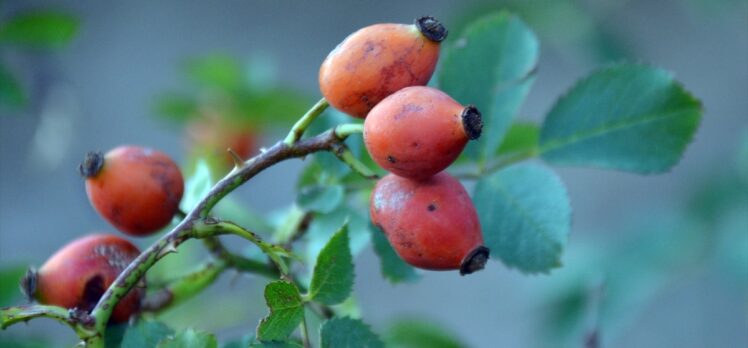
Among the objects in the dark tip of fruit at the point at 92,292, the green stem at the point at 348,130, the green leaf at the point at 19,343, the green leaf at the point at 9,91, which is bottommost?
the green leaf at the point at 19,343

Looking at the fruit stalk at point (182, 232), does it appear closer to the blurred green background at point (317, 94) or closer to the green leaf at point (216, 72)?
the green leaf at point (216, 72)

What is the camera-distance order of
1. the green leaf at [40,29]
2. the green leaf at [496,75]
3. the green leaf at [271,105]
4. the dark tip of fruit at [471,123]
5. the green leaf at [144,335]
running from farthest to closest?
the green leaf at [271,105]
the green leaf at [40,29]
the green leaf at [496,75]
the green leaf at [144,335]
the dark tip of fruit at [471,123]

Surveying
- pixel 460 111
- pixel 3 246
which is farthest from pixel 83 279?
pixel 3 246

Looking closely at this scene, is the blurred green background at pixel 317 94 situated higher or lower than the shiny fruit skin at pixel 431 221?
higher

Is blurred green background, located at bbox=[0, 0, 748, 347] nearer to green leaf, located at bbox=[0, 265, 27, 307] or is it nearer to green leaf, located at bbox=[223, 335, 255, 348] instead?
green leaf, located at bbox=[0, 265, 27, 307]

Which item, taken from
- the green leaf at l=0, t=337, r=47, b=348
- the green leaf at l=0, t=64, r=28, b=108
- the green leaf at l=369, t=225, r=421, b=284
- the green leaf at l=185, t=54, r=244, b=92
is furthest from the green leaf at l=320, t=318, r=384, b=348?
the green leaf at l=185, t=54, r=244, b=92

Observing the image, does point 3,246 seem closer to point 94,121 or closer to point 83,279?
point 94,121

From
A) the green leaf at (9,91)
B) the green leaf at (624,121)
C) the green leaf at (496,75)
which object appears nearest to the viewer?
the green leaf at (624,121)

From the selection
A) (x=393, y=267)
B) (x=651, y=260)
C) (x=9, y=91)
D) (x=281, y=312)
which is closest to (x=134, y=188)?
(x=281, y=312)

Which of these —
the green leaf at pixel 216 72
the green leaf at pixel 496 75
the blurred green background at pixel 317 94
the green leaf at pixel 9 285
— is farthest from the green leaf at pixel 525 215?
the blurred green background at pixel 317 94
